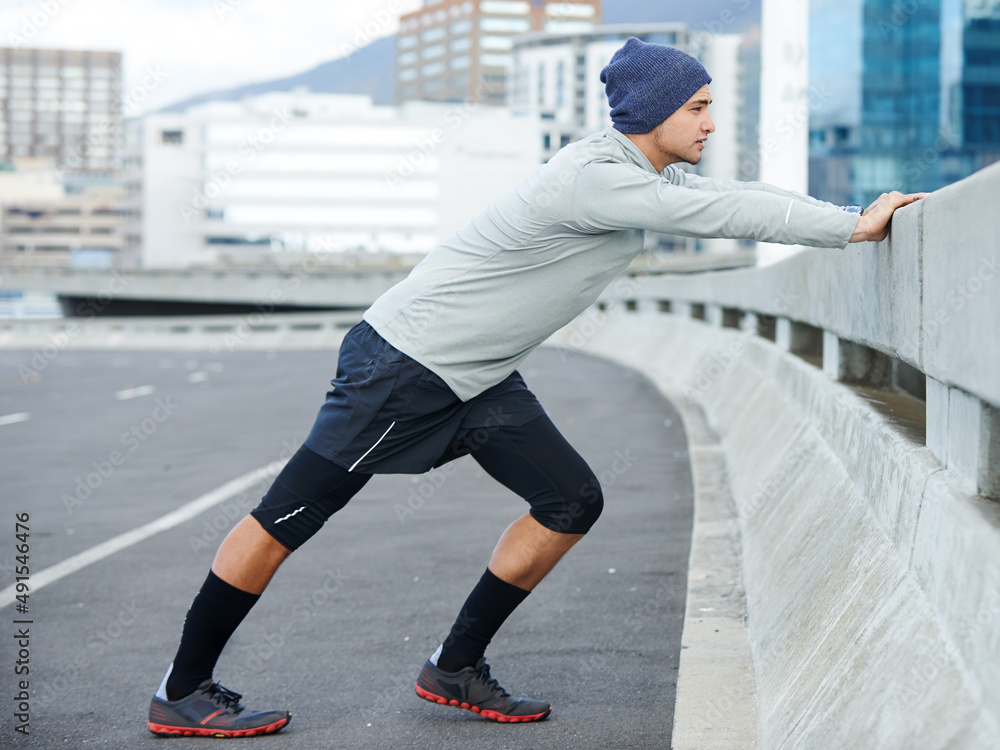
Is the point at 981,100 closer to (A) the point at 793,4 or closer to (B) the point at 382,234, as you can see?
(B) the point at 382,234

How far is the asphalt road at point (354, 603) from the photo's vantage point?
11.7 ft

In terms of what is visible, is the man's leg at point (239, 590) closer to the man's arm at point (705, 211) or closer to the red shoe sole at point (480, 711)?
the red shoe sole at point (480, 711)

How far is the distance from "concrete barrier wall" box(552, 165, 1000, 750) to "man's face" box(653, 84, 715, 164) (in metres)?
0.58

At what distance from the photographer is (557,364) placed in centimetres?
1989

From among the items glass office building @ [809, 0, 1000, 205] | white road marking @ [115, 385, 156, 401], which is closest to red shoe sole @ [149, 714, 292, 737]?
white road marking @ [115, 385, 156, 401]

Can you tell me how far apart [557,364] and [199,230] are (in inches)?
4480

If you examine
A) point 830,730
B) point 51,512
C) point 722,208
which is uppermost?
point 722,208

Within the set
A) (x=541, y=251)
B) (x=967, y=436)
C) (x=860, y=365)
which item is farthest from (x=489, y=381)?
(x=860, y=365)

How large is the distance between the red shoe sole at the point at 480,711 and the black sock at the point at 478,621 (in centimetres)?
9

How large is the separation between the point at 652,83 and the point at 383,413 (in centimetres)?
117

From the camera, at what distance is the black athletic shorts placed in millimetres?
3369

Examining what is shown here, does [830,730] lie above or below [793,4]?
below

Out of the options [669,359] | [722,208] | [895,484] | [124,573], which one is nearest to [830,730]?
[895,484]

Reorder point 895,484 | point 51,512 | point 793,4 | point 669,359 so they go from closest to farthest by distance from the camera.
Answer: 1. point 895,484
2. point 51,512
3. point 793,4
4. point 669,359
